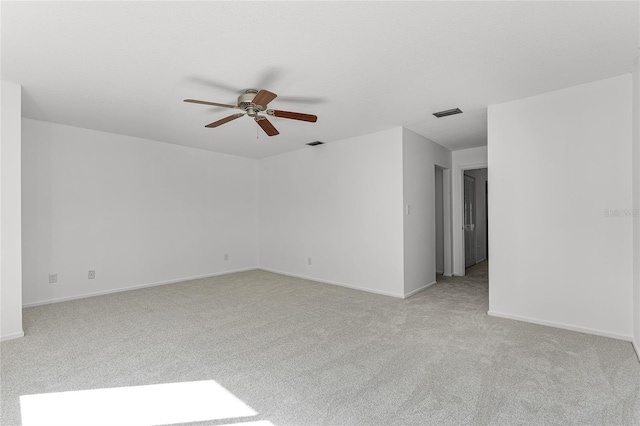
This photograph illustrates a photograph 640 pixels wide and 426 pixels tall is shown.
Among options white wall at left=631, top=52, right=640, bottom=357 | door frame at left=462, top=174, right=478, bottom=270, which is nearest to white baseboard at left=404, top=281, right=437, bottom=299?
door frame at left=462, top=174, right=478, bottom=270

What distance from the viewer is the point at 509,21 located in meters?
2.06

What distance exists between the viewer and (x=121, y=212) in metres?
4.98

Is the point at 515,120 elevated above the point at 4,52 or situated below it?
below

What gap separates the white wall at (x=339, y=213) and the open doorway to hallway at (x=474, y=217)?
7.99ft

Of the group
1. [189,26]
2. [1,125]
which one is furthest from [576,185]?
[1,125]

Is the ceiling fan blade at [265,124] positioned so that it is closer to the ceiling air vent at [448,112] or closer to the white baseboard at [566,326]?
the ceiling air vent at [448,112]

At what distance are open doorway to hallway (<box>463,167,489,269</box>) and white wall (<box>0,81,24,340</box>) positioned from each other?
6.63m

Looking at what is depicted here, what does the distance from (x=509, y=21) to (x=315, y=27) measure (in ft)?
4.22

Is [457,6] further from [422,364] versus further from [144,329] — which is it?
[144,329]

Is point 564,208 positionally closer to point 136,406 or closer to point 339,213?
point 339,213

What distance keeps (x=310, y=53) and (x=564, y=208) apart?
9.56 ft

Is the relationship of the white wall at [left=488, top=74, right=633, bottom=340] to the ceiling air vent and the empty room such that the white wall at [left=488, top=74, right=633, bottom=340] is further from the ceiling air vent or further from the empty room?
the ceiling air vent

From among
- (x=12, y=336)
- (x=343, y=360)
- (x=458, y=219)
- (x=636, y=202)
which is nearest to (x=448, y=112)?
(x=636, y=202)

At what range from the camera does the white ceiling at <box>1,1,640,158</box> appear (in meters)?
1.97
